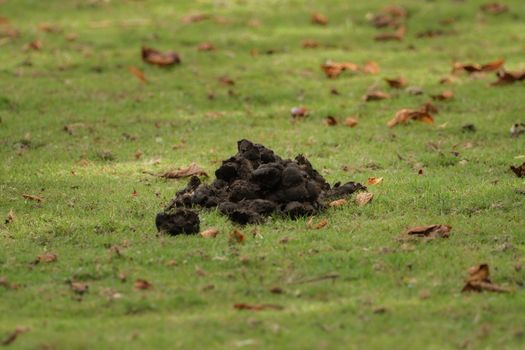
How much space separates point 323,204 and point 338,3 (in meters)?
12.5

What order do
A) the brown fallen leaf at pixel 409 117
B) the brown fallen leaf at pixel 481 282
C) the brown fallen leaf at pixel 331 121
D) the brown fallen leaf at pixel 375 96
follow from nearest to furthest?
1. the brown fallen leaf at pixel 481 282
2. the brown fallen leaf at pixel 409 117
3. the brown fallen leaf at pixel 331 121
4. the brown fallen leaf at pixel 375 96

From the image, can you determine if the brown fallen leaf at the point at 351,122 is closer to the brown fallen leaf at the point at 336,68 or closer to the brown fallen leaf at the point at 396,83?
the brown fallen leaf at the point at 396,83

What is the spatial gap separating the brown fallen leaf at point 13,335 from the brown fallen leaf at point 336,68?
10.3 meters

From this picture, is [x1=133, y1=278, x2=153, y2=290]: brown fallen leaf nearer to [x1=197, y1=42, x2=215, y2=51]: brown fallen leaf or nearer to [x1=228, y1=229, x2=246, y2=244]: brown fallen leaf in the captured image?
[x1=228, y1=229, x2=246, y2=244]: brown fallen leaf

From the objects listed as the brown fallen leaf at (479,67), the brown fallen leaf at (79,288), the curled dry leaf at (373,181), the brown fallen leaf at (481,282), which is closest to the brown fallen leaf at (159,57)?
the brown fallen leaf at (479,67)

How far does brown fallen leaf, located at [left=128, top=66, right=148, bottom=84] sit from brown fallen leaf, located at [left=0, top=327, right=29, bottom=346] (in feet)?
32.0

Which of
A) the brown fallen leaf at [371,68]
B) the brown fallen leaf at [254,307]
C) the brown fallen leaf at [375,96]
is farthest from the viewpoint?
Answer: the brown fallen leaf at [371,68]

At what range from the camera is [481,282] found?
823 cm

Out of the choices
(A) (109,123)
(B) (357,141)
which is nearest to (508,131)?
(B) (357,141)

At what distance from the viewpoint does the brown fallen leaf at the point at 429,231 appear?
31.1ft

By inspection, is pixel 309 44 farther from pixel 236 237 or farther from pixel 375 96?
pixel 236 237

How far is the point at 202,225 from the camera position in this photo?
10016 millimetres

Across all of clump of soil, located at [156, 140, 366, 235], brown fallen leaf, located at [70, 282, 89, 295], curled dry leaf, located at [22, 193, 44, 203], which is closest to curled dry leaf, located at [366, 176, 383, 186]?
clump of soil, located at [156, 140, 366, 235]

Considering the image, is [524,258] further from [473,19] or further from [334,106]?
[473,19]
